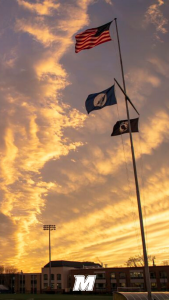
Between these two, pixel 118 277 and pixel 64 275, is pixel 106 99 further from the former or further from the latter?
pixel 64 275

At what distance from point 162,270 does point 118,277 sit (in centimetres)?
1775

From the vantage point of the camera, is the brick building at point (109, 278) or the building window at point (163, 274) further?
the brick building at point (109, 278)

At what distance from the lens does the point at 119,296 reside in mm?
41938

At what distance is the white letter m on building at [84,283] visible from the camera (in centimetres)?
11519

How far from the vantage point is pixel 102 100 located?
98.4 ft

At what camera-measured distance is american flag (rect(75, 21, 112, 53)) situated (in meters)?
30.8

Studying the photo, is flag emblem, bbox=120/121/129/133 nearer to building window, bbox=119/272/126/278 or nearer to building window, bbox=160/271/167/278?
building window, bbox=160/271/167/278

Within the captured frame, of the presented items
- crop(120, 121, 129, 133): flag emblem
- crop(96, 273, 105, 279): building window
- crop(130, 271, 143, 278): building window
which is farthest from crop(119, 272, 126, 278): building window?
crop(120, 121, 129, 133): flag emblem

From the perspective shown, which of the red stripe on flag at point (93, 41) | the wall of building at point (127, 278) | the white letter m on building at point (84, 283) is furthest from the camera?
the wall of building at point (127, 278)

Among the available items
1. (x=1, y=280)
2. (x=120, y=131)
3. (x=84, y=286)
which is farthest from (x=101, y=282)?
(x=120, y=131)

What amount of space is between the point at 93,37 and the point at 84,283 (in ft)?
354

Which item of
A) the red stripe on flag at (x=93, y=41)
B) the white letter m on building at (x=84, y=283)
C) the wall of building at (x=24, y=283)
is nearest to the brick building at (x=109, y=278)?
the wall of building at (x=24, y=283)

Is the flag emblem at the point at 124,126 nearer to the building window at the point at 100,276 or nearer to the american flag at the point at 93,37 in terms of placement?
the american flag at the point at 93,37

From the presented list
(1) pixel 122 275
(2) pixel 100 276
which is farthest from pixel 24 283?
(1) pixel 122 275
